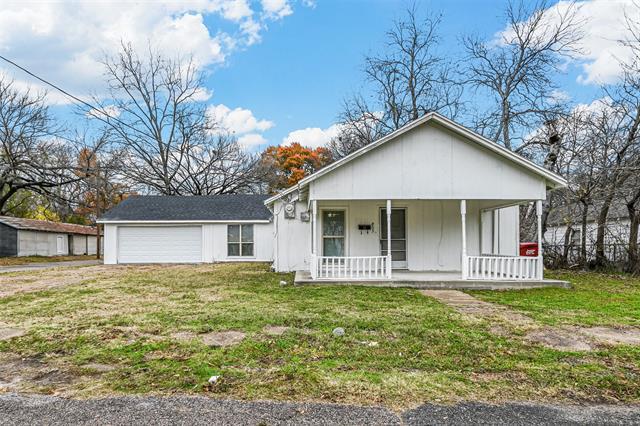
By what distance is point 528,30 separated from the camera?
19594mm

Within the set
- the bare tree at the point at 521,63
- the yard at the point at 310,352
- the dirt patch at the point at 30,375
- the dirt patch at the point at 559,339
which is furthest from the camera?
the bare tree at the point at 521,63

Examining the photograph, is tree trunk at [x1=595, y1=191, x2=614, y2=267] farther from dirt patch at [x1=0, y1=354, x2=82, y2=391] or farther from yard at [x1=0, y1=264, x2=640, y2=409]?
dirt patch at [x1=0, y1=354, x2=82, y2=391]

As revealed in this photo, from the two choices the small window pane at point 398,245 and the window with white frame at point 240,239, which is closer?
the small window pane at point 398,245

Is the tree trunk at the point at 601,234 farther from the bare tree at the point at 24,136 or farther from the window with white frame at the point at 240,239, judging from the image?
the bare tree at the point at 24,136

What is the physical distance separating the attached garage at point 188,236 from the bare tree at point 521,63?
13.0 m

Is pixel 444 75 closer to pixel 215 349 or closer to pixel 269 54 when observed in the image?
pixel 269 54

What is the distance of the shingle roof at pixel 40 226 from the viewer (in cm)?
2438

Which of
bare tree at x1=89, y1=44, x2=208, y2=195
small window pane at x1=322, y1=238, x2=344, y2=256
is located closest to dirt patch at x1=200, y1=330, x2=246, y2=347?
small window pane at x1=322, y1=238, x2=344, y2=256

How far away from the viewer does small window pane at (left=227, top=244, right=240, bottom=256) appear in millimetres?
19656

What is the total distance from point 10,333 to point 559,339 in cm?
728

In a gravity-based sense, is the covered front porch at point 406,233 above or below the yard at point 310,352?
above

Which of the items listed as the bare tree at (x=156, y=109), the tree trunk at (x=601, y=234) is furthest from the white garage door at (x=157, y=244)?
the tree trunk at (x=601, y=234)

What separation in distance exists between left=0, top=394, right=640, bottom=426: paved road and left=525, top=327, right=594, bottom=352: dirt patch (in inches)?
65.0

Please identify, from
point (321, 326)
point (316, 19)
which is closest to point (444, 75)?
point (316, 19)
